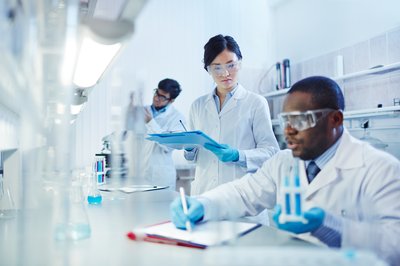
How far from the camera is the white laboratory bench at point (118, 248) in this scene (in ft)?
1.86

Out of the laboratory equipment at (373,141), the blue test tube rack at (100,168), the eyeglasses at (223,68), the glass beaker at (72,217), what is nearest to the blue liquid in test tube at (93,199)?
the blue test tube rack at (100,168)

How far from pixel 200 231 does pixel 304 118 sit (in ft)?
1.24

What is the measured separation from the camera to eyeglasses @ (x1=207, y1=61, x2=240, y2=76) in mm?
1441

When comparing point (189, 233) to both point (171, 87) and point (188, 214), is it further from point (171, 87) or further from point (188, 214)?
point (171, 87)

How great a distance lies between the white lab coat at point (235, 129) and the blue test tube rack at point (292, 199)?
849 millimetres

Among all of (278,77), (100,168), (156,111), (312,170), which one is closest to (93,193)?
(100,168)

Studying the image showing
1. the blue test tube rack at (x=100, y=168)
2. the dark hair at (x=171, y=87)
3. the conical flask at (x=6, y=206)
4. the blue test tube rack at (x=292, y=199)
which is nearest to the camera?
the blue test tube rack at (x=292, y=199)

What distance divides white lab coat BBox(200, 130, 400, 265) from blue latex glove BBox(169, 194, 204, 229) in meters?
0.04

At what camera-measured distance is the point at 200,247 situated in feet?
2.72

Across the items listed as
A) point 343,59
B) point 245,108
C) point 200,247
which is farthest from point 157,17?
point 343,59

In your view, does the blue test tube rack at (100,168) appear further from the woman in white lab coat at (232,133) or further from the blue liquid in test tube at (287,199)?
the blue liquid in test tube at (287,199)

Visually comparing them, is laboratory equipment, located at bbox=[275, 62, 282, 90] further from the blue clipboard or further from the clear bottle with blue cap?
the clear bottle with blue cap

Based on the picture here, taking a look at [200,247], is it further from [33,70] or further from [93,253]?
[33,70]

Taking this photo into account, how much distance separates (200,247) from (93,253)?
23 cm
